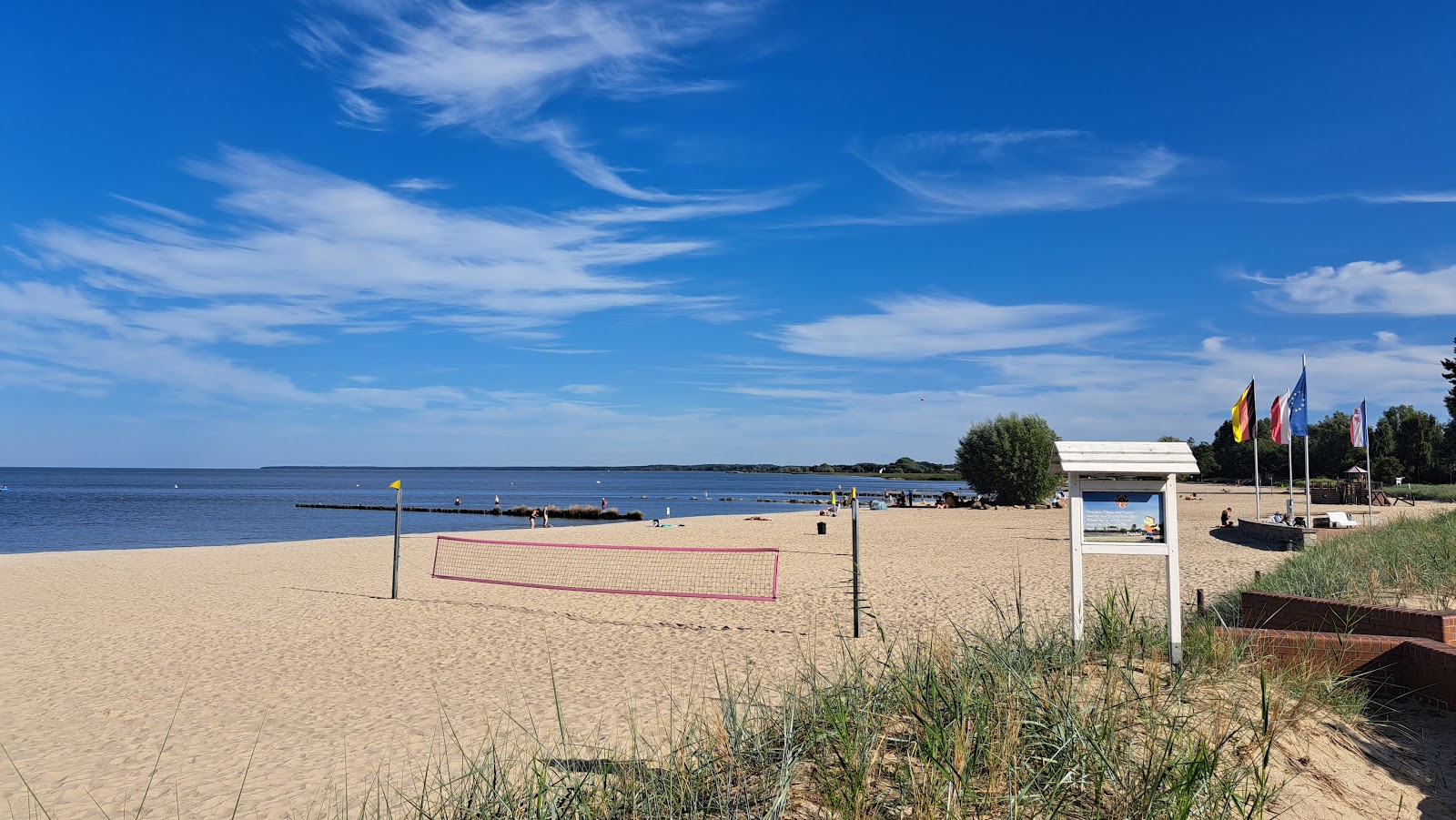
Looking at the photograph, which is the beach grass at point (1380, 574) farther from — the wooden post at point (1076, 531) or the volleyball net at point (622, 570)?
the volleyball net at point (622, 570)

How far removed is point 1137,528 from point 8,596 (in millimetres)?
18836

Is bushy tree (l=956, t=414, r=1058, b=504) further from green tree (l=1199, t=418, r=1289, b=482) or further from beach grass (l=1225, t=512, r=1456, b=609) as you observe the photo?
green tree (l=1199, t=418, r=1289, b=482)

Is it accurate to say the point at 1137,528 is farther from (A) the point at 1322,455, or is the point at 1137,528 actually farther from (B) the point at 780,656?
(A) the point at 1322,455

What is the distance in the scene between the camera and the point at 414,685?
9.30 metres

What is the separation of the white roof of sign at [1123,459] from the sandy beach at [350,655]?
6.80ft

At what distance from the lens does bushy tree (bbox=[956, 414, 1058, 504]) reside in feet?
181

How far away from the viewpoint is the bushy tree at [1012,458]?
5506cm

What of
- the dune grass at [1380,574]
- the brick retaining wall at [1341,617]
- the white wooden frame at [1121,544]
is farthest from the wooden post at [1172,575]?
the dune grass at [1380,574]

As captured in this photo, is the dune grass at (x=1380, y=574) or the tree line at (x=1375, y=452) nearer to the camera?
the dune grass at (x=1380, y=574)

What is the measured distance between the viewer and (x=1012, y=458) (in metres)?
55.3

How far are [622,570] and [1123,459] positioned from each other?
16252 millimetres

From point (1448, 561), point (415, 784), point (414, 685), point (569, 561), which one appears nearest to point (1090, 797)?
point (415, 784)

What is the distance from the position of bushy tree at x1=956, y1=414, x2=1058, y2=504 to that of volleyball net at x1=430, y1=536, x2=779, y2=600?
34369mm

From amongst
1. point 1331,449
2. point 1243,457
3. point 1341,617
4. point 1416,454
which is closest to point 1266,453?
point 1243,457
